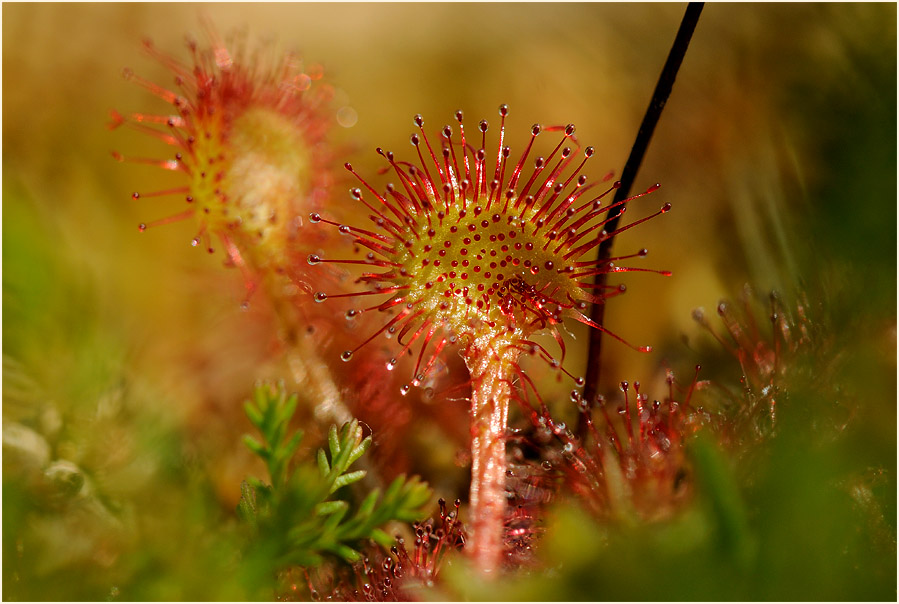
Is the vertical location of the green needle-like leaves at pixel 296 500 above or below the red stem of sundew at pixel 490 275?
below

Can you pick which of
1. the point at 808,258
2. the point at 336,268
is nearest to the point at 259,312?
the point at 336,268

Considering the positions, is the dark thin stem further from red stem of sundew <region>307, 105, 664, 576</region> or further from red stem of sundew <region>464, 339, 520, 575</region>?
red stem of sundew <region>464, 339, 520, 575</region>

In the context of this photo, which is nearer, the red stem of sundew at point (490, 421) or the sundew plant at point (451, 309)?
the sundew plant at point (451, 309)

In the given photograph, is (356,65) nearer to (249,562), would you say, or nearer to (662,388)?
(662,388)

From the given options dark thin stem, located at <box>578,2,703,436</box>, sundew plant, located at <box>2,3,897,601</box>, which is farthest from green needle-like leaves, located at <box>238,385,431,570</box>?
dark thin stem, located at <box>578,2,703,436</box>

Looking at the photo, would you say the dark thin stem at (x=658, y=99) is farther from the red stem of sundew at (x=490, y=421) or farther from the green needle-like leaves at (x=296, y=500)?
the green needle-like leaves at (x=296, y=500)

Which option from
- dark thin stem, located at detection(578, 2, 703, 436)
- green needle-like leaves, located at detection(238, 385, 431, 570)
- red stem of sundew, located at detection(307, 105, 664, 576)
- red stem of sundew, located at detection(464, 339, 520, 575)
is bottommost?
green needle-like leaves, located at detection(238, 385, 431, 570)

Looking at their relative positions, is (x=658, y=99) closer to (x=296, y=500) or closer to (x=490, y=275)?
(x=490, y=275)

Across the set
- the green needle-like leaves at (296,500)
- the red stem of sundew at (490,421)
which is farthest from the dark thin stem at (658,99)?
the green needle-like leaves at (296,500)

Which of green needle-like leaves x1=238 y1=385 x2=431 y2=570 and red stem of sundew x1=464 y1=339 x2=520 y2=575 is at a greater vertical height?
red stem of sundew x1=464 y1=339 x2=520 y2=575

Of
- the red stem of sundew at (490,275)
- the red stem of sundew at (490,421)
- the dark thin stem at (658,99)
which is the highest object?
the dark thin stem at (658,99)
